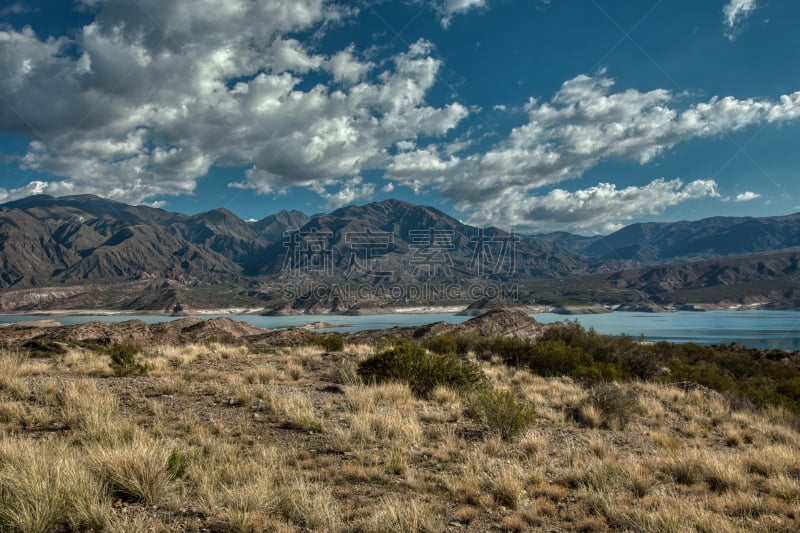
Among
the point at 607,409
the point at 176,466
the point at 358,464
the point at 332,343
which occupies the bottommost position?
the point at 332,343

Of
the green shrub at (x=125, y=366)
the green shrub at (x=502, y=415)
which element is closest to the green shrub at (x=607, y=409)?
the green shrub at (x=502, y=415)

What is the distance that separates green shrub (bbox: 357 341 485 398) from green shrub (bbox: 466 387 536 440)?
301 cm

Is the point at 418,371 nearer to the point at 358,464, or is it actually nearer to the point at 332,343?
the point at 358,464

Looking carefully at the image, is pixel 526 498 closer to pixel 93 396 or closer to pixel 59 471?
pixel 59 471

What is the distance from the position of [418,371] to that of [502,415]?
15.8ft

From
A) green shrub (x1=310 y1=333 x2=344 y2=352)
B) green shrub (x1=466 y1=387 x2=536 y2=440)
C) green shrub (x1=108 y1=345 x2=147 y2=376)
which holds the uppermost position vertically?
green shrub (x1=108 y1=345 x2=147 y2=376)

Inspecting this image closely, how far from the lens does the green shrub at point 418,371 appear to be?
1307cm

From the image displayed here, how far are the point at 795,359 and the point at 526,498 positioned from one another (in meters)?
45.2

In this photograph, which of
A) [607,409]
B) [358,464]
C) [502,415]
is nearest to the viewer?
[358,464]

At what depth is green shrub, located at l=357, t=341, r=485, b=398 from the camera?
42.9 ft

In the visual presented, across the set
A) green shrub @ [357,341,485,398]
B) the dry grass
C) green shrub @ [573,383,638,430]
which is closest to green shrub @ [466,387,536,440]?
the dry grass

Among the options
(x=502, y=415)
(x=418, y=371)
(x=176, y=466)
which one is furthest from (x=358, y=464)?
(x=418, y=371)

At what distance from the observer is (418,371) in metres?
13.5

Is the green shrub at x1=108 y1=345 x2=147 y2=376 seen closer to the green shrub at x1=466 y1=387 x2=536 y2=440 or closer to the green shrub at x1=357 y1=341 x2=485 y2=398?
the green shrub at x1=357 y1=341 x2=485 y2=398
